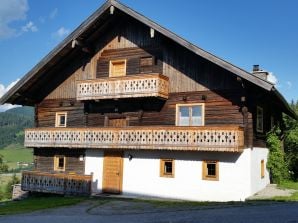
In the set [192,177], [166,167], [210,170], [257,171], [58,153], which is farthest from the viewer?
[58,153]

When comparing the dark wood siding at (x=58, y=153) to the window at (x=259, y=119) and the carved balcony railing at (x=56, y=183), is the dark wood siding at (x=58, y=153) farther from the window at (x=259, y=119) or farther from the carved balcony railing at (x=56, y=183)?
the window at (x=259, y=119)

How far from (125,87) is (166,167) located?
16.9 ft

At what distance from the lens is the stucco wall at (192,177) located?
2125cm

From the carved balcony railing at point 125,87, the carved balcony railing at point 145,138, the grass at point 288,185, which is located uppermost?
the carved balcony railing at point 125,87

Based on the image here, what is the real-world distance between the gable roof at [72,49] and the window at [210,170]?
15.9 feet

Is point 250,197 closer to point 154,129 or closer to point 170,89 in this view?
point 154,129

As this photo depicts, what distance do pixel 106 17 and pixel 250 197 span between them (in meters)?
13.7

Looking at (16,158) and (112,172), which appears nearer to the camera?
(112,172)

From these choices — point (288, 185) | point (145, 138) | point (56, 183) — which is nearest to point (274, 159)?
point (288, 185)

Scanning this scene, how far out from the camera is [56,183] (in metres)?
25.5

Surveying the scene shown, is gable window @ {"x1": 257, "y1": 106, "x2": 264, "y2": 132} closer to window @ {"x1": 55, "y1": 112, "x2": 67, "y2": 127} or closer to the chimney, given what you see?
the chimney

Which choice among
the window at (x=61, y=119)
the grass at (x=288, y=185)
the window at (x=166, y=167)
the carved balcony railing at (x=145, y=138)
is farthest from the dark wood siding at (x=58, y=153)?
the grass at (x=288, y=185)

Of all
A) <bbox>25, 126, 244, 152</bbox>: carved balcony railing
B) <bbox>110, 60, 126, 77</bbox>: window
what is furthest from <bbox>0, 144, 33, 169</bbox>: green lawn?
<bbox>110, 60, 126, 77</bbox>: window

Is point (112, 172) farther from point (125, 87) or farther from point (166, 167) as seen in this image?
point (125, 87)
